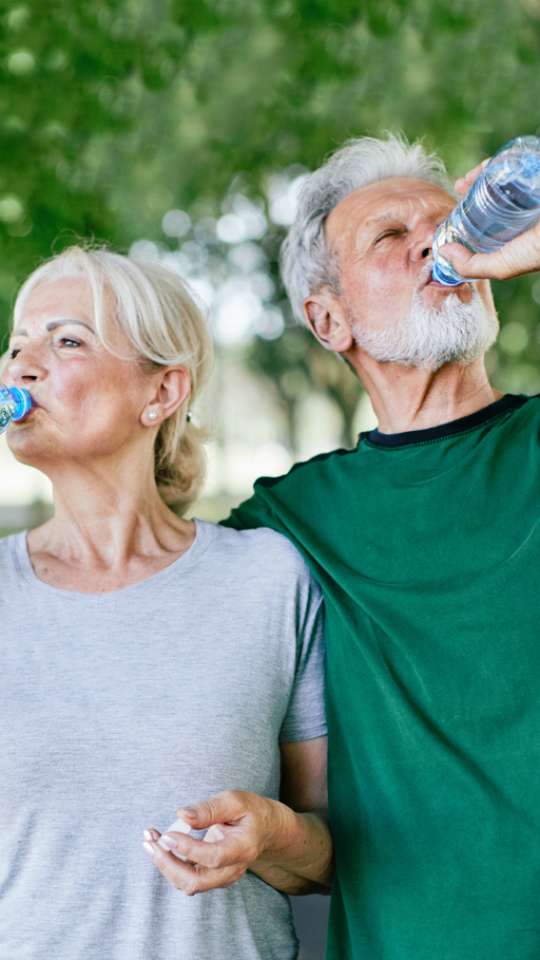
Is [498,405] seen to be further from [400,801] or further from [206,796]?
[206,796]

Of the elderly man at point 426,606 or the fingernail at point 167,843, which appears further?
the elderly man at point 426,606

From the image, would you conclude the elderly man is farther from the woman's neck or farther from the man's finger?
the woman's neck

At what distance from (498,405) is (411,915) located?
108cm

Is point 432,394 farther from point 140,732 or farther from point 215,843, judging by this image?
point 215,843

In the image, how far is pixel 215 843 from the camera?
78.2 inches

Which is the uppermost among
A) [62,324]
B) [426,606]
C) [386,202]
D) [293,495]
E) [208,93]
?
[208,93]

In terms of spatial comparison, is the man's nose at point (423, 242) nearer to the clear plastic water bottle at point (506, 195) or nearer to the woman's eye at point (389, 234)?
the woman's eye at point (389, 234)

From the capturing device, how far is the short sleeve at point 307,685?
255cm

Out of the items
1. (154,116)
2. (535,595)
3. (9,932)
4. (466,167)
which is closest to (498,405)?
(535,595)

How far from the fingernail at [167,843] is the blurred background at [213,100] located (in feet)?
4.23

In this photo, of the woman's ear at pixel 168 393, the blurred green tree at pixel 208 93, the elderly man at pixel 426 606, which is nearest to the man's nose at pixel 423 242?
the elderly man at pixel 426 606

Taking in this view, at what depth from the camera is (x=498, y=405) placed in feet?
8.68

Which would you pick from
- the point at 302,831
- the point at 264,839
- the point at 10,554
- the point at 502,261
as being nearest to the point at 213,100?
the point at 10,554

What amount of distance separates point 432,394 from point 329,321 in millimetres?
409
